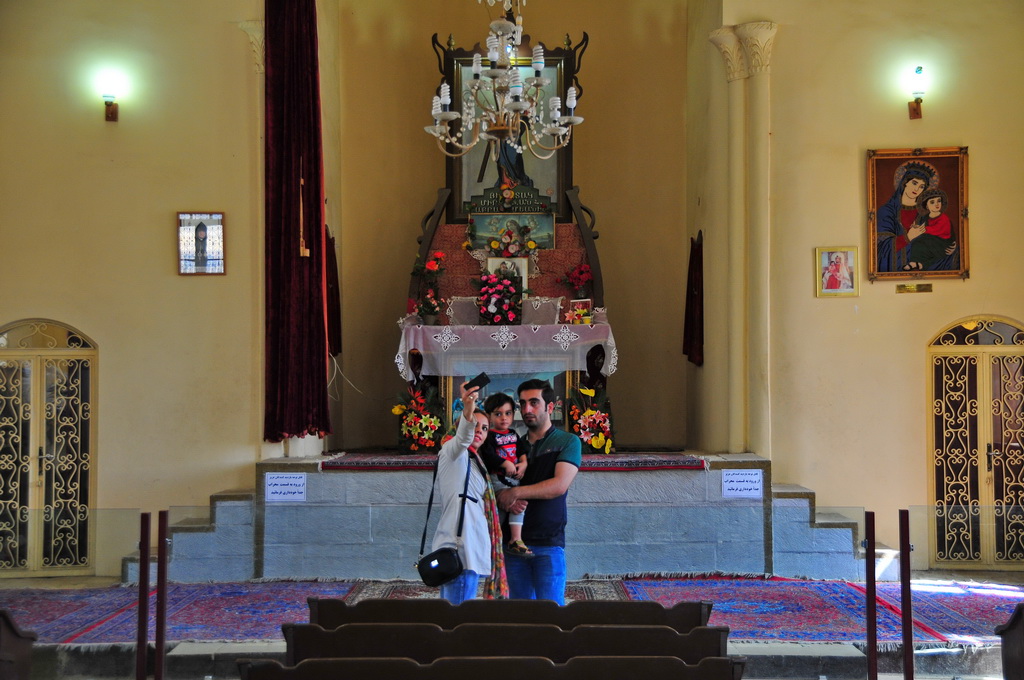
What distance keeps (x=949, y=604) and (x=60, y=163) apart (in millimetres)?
8123

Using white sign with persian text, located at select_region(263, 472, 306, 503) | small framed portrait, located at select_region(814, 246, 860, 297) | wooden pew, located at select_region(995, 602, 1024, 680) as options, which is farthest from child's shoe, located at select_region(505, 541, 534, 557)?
small framed portrait, located at select_region(814, 246, 860, 297)

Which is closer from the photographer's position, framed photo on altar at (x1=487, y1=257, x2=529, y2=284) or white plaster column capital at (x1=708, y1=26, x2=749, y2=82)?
white plaster column capital at (x1=708, y1=26, x2=749, y2=82)

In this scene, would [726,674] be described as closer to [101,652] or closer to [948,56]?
[101,652]

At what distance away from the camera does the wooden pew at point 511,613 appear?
476 cm

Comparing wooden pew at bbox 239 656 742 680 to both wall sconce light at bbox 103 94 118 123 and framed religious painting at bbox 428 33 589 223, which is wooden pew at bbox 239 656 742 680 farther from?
framed religious painting at bbox 428 33 589 223

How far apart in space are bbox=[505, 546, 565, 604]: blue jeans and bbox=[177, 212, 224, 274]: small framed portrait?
491cm

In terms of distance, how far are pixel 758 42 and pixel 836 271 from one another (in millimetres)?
2254

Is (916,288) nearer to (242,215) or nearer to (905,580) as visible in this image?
(905,580)

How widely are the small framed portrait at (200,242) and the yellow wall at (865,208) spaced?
5.12 m

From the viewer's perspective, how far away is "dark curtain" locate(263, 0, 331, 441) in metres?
9.01

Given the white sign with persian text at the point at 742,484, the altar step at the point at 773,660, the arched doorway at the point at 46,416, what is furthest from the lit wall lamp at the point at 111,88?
the white sign with persian text at the point at 742,484

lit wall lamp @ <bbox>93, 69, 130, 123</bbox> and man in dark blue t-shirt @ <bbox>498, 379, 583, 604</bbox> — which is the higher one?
lit wall lamp @ <bbox>93, 69, 130, 123</bbox>

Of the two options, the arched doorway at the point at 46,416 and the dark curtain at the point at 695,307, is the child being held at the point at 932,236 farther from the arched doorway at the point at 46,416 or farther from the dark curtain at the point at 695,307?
the arched doorway at the point at 46,416

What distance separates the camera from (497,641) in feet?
14.3
